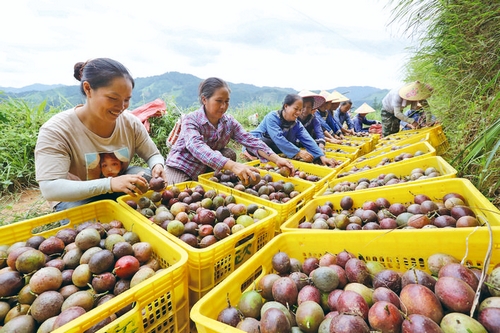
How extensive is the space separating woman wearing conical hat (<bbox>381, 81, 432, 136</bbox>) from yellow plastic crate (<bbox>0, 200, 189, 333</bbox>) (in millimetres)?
5797

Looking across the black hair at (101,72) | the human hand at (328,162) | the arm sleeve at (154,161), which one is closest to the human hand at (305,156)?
the human hand at (328,162)

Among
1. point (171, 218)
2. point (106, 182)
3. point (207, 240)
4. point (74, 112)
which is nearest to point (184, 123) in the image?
point (74, 112)

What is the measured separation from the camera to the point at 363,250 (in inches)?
63.0

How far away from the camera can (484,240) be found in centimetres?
135

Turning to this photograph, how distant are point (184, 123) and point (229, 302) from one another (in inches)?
101

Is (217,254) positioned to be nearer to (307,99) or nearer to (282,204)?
(282,204)

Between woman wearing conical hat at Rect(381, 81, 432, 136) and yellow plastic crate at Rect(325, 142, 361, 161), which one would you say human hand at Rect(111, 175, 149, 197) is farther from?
woman wearing conical hat at Rect(381, 81, 432, 136)

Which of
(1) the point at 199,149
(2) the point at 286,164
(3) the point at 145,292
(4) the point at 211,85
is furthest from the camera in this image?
(2) the point at 286,164

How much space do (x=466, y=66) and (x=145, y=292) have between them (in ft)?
13.3

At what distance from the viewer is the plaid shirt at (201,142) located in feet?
10.0

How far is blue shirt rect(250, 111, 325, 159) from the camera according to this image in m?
4.50

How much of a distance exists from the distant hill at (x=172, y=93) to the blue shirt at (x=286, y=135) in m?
1.06

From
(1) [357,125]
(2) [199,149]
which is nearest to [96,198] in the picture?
(2) [199,149]

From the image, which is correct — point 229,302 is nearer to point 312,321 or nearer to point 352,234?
point 312,321
